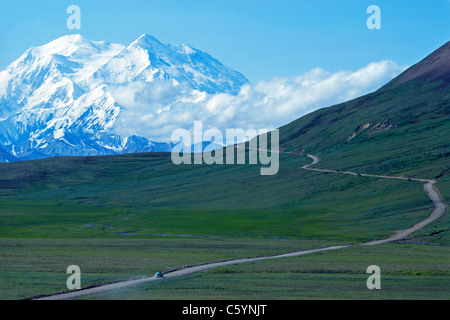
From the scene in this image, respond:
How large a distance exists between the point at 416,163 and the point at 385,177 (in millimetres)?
14758

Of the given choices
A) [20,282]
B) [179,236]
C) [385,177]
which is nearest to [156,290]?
[20,282]

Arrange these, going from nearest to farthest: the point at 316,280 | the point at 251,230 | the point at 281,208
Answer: the point at 316,280, the point at 251,230, the point at 281,208

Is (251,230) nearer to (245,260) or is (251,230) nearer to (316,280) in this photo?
(245,260)

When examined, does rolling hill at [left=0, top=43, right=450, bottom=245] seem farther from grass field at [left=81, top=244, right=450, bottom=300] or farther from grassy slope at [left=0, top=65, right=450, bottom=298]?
grass field at [left=81, top=244, right=450, bottom=300]

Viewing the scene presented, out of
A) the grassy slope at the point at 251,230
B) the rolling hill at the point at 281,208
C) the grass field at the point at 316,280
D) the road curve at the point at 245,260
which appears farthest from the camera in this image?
the rolling hill at the point at 281,208

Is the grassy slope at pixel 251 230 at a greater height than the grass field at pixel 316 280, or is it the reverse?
the grassy slope at pixel 251 230

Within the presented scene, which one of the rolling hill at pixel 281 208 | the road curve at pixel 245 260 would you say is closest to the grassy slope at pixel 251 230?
the rolling hill at pixel 281 208

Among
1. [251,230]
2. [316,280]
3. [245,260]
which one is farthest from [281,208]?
[316,280]

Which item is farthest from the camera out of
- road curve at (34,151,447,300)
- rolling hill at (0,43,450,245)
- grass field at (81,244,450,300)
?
rolling hill at (0,43,450,245)

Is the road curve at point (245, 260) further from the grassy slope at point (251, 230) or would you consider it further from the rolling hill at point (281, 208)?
the rolling hill at point (281, 208)

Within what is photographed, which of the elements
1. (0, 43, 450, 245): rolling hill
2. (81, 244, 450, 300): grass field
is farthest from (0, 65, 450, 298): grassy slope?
(0, 43, 450, 245): rolling hill

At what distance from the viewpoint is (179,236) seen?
355 ft

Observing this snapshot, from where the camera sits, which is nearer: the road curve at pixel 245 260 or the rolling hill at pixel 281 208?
the road curve at pixel 245 260
